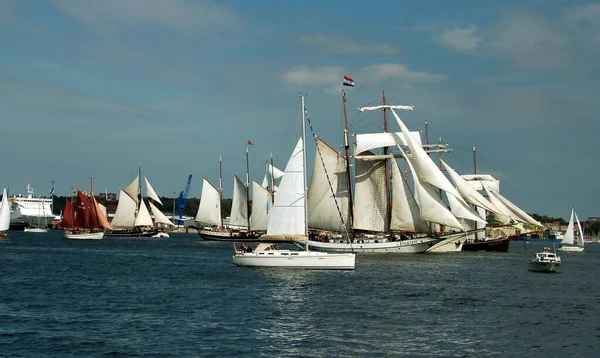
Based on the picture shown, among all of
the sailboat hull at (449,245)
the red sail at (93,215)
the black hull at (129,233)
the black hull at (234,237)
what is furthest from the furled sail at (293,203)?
the black hull at (129,233)

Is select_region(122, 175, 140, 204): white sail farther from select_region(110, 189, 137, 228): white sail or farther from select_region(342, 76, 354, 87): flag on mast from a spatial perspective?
select_region(342, 76, 354, 87): flag on mast

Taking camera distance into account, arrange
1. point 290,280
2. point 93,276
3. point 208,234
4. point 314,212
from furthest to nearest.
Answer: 1. point 208,234
2. point 314,212
3. point 93,276
4. point 290,280

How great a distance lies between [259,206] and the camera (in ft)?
458

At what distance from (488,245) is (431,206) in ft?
85.3

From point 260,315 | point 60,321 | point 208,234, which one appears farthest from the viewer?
point 208,234

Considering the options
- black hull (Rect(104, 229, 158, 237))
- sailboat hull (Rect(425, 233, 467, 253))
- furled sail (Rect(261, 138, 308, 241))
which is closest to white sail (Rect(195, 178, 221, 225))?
black hull (Rect(104, 229, 158, 237))

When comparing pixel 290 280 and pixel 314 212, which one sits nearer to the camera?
pixel 290 280

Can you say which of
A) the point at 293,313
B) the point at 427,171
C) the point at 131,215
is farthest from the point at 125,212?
the point at 293,313

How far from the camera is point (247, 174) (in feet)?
507

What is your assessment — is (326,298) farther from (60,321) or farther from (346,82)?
(346,82)

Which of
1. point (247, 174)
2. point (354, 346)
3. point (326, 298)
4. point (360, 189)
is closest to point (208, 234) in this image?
point (247, 174)

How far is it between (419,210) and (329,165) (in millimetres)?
11815

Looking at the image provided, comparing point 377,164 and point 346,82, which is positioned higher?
point 346,82

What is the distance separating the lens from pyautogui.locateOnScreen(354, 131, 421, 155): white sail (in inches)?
3895
